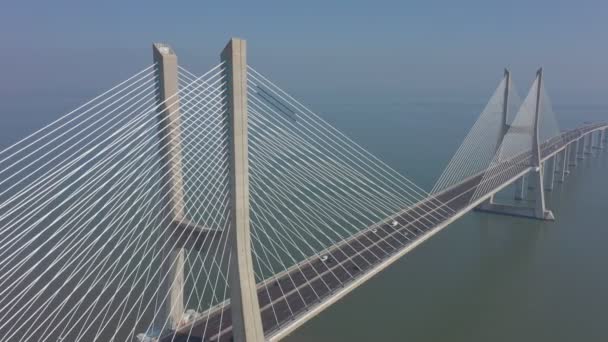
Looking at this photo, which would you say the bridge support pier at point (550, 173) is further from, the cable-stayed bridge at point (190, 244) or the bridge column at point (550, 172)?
the cable-stayed bridge at point (190, 244)

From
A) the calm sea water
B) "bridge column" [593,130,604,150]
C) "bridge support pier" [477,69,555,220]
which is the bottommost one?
the calm sea water

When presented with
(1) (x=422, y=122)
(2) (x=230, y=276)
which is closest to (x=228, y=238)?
(2) (x=230, y=276)

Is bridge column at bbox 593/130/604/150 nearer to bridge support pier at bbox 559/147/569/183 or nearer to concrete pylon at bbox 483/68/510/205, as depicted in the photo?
bridge support pier at bbox 559/147/569/183

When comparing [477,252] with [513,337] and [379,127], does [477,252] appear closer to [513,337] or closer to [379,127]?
[513,337]

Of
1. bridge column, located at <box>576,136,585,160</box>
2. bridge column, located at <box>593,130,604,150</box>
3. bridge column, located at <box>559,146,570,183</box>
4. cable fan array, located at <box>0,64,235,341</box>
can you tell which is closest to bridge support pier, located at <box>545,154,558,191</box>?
bridge column, located at <box>559,146,570,183</box>

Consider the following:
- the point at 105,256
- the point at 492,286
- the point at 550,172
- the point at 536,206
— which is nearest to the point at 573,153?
the point at 550,172
